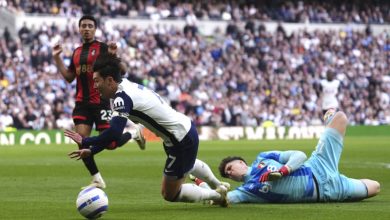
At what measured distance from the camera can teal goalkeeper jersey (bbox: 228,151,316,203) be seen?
11094mm

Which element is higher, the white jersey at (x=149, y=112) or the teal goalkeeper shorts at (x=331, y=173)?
the white jersey at (x=149, y=112)

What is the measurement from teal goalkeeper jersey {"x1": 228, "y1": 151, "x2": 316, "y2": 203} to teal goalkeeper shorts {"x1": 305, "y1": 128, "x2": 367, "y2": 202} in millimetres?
112

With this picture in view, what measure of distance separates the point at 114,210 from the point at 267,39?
126 ft

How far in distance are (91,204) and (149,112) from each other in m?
1.22

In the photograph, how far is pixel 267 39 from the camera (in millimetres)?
48719

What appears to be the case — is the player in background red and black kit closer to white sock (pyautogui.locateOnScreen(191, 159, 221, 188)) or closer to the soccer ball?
white sock (pyautogui.locateOnScreen(191, 159, 221, 188))

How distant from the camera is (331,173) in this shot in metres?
11.2

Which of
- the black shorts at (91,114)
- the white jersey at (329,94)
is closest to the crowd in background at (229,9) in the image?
the white jersey at (329,94)

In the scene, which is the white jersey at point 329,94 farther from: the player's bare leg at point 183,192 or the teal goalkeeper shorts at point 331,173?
the player's bare leg at point 183,192

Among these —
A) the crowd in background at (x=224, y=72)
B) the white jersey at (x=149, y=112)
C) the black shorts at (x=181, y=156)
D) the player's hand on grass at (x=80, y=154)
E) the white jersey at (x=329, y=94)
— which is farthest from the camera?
the crowd in background at (x=224, y=72)

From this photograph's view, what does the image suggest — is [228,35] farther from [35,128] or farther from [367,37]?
[35,128]

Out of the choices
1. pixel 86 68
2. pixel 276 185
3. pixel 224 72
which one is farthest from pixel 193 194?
pixel 224 72

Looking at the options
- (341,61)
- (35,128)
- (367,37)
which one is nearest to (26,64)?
(35,128)

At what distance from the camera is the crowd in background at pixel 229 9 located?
145ft
